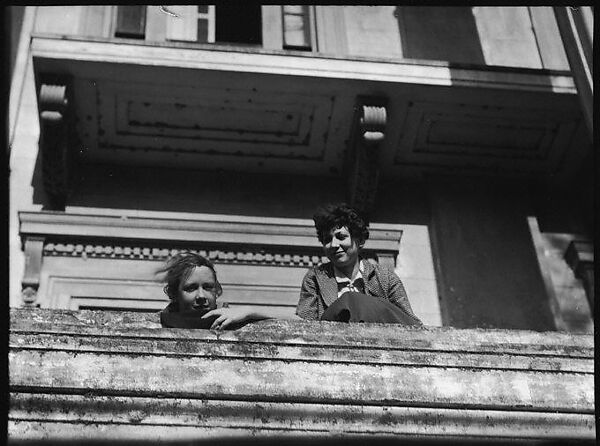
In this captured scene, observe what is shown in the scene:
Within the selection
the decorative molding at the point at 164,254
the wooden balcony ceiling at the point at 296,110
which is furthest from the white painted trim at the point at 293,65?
the decorative molding at the point at 164,254

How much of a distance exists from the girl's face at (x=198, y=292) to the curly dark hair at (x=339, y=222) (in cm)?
87

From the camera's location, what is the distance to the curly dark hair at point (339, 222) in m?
5.71

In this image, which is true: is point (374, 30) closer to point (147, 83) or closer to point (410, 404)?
point (147, 83)

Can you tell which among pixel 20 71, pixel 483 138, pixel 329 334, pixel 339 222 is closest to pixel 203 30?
pixel 20 71

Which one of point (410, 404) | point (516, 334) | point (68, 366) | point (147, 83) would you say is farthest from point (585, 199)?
point (68, 366)

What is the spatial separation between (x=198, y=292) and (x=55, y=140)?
425cm

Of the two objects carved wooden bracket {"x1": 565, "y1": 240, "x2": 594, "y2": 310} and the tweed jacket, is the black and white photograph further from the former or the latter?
the tweed jacket

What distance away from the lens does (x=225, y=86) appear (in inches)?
355

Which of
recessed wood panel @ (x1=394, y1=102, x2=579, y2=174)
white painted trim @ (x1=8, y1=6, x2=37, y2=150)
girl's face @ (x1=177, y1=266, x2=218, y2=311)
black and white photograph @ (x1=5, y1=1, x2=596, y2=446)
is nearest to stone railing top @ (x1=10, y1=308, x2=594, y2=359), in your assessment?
girl's face @ (x1=177, y1=266, x2=218, y2=311)

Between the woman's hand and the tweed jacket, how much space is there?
967 mm

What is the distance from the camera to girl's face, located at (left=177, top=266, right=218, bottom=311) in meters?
5.06

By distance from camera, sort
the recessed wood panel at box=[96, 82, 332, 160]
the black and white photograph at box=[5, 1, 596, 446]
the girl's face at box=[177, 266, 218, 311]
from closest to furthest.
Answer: the girl's face at box=[177, 266, 218, 311] → the black and white photograph at box=[5, 1, 596, 446] → the recessed wood panel at box=[96, 82, 332, 160]

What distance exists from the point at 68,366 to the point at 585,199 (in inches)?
281

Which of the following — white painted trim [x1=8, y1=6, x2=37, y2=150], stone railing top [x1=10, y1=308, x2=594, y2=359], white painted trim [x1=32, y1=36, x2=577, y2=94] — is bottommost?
stone railing top [x1=10, y1=308, x2=594, y2=359]
